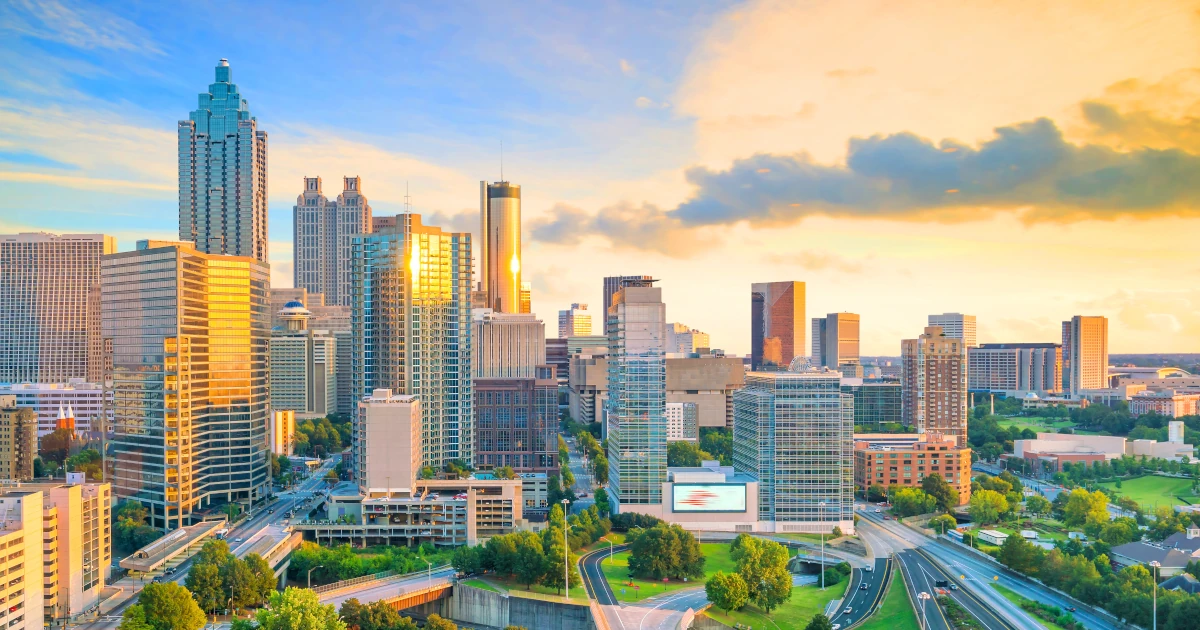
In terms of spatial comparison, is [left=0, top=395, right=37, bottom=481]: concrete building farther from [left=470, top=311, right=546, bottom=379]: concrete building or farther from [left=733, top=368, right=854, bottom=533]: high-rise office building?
[left=733, top=368, right=854, bottom=533]: high-rise office building

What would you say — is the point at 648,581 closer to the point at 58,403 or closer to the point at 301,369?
the point at 58,403

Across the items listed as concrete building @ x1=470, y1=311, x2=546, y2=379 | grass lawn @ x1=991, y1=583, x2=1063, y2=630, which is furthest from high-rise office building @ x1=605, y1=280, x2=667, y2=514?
concrete building @ x1=470, y1=311, x2=546, y2=379

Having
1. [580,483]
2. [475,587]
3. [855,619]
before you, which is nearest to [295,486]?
[580,483]

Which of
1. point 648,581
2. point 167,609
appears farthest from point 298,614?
point 648,581

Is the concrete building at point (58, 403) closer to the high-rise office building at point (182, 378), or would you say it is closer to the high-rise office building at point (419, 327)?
the high-rise office building at point (182, 378)

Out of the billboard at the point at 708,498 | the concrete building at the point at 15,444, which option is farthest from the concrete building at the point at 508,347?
the billboard at the point at 708,498

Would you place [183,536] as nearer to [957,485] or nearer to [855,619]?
[855,619]
